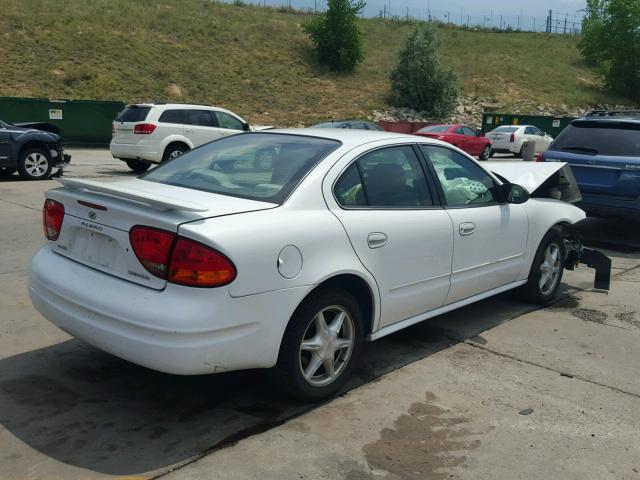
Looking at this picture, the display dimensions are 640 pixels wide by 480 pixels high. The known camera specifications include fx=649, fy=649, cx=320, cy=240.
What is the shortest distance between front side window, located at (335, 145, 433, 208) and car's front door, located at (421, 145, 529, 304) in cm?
20

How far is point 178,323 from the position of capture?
3.10 meters

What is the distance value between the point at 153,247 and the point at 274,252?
1.99 ft

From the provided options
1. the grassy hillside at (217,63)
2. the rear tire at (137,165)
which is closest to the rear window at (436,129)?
the rear tire at (137,165)

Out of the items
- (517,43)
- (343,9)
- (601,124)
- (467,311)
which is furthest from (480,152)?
(517,43)

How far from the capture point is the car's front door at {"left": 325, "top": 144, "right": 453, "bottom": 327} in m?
3.89

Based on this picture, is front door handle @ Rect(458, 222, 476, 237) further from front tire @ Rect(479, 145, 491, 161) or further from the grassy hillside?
the grassy hillside

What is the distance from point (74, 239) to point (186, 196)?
706 mm

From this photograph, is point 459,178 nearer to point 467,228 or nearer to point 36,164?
point 467,228

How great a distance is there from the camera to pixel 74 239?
12.3 feet

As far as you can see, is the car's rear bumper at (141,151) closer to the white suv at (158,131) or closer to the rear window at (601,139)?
the white suv at (158,131)

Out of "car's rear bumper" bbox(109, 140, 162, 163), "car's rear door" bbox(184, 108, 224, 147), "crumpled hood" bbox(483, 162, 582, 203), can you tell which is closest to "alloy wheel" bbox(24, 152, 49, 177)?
"car's rear bumper" bbox(109, 140, 162, 163)

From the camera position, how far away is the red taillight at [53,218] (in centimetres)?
388

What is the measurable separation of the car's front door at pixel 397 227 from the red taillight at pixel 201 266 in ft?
2.85

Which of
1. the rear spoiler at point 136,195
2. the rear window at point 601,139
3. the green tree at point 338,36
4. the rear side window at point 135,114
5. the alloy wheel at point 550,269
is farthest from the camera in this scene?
the green tree at point 338,36
